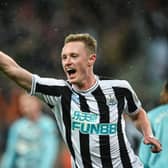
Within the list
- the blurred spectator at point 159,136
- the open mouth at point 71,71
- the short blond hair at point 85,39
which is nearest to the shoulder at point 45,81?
the open mouth at point 71,71

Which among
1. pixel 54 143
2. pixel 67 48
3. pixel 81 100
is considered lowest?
pixel 54 143

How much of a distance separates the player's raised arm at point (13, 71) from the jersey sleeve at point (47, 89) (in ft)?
0.27

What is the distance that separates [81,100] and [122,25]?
5.89 meters

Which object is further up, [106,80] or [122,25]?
[122,25]

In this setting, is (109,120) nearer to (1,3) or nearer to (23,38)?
(23,38)

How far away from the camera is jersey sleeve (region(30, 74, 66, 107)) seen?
17.3ft

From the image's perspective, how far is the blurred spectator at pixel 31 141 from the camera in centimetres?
876

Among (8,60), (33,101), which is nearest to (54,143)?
(33,101)

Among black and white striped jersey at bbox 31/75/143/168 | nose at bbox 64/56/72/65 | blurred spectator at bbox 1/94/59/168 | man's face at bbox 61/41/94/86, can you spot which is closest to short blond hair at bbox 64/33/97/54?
man's face at bbox 61/41/94/86

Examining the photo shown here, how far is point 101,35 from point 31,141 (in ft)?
8.98

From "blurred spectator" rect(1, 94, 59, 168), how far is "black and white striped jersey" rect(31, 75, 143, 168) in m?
3.31

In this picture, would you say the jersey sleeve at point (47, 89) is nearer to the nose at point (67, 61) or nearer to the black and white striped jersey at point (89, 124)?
the black and white striped jersey at point (89, 124)

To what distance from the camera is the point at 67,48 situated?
5.37 m

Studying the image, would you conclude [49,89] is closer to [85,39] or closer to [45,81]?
[45,81]
